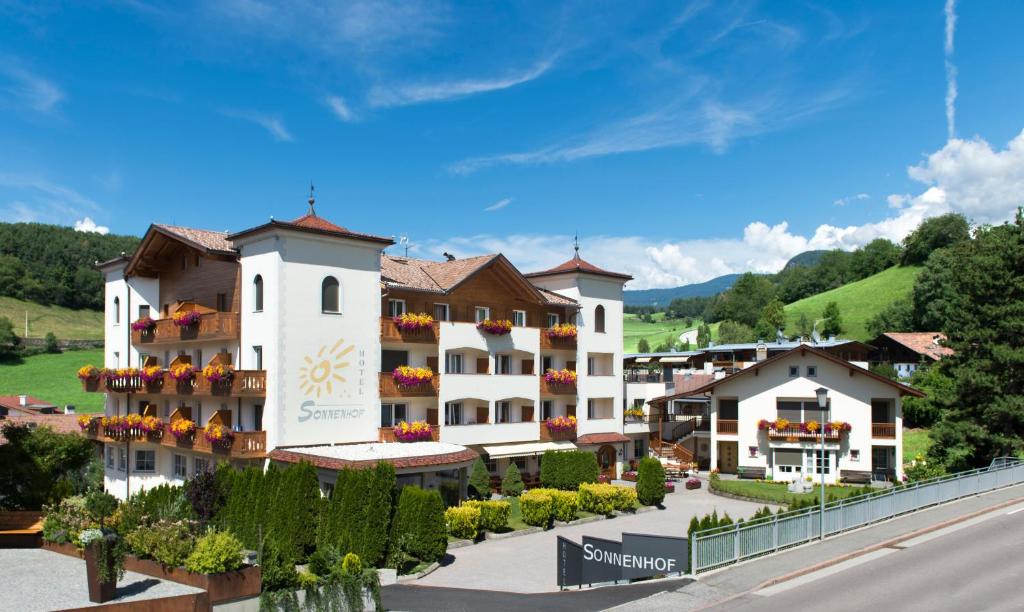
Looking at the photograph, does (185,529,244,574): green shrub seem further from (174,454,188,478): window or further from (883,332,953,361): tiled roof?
(883,332,953,361): tiled roof

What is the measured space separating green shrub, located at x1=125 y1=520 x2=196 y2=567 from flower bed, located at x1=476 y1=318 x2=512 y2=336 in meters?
23.7

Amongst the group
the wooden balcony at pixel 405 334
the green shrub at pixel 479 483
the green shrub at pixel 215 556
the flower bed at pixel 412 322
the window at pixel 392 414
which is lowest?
the green shrub at pixel 479 483

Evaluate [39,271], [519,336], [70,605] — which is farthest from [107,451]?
[39,271]

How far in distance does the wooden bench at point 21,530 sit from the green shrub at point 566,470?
24.1 meters

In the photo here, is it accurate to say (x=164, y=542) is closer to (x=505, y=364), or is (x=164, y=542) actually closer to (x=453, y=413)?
(x=453, y=413)

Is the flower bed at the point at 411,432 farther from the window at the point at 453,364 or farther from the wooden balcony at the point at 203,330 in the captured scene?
the wooden balcony at the point at 203,330

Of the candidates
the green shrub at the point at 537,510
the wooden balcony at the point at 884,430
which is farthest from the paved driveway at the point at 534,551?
the wooden balcony at the point at 884,430

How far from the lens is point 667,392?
61250 millimetres

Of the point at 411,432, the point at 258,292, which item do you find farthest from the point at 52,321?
the point at 411,432

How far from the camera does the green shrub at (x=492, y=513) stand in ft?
112

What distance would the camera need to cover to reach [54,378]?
100250 mm

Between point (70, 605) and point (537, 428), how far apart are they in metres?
30.5

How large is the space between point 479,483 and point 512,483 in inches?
142

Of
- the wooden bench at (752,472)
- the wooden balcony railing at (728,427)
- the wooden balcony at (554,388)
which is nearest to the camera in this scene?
the wooden balcony at (554,388)
